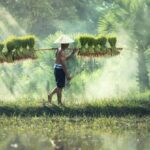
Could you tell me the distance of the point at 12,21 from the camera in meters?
40.5

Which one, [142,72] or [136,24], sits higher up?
[136,24]

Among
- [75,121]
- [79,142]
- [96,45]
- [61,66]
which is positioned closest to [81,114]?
[75,121]

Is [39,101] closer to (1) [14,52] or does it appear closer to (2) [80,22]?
(1) [14,52]

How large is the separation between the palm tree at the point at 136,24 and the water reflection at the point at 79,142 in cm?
1027

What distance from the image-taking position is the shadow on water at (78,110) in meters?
13.9

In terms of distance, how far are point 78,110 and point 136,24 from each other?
357 inches

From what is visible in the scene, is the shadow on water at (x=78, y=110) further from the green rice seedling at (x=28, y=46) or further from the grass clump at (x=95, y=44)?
the grass clump at (x=95, y=44)

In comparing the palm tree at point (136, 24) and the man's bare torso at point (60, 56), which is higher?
the palm tree at point (136, 24)

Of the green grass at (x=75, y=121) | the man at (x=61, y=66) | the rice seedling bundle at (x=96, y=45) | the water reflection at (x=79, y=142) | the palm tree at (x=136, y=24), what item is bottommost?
the water reflection at (x=79, y=142)

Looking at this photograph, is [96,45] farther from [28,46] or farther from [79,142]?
[79,142]

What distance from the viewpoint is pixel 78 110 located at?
551 inches

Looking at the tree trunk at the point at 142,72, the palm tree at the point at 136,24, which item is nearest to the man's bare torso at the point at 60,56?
the palm tree at the point at 136,24

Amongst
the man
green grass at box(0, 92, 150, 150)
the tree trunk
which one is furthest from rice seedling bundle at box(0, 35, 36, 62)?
the tree trunk

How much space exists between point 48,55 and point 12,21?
1455 cm
